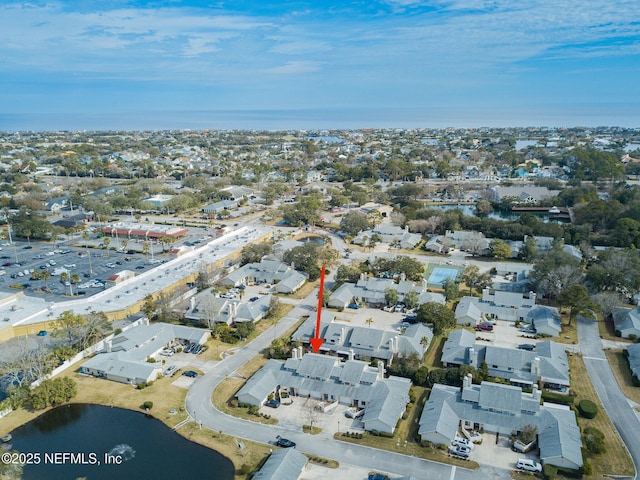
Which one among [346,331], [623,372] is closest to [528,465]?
[623,372]

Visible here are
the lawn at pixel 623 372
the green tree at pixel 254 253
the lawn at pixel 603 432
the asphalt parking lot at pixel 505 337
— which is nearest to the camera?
the lawn at pixel 603 432

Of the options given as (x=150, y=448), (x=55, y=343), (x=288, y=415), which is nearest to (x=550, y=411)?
(x=288, y=415)

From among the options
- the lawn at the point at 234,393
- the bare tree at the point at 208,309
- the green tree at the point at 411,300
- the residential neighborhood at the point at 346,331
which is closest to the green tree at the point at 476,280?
the residential neighborhood at the point at 346,331

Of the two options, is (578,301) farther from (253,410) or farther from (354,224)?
(354,224)

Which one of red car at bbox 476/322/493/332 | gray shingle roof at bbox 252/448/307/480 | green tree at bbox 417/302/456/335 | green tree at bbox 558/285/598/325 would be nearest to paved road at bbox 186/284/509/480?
gray shingle roof at bbox 252/448/307/480

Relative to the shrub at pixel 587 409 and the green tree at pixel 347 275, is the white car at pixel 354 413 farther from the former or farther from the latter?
the green tree at pixel 347 275

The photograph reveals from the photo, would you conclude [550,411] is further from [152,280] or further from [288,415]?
[152,280]
